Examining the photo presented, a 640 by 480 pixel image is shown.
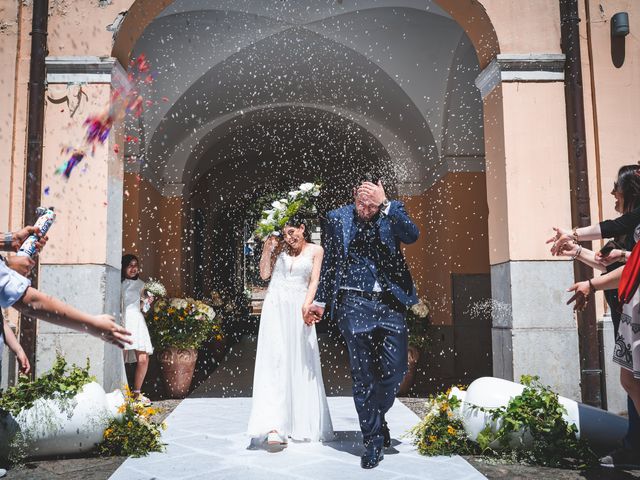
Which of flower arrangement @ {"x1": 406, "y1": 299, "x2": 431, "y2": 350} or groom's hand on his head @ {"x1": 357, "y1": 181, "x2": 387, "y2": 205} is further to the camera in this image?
flower arrangement @ {"x1": 406, "y1": 299, "x2": 431, "y2": 350}

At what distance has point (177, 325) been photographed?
790cm

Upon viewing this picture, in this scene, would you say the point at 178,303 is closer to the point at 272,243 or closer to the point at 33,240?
the point at 272,243

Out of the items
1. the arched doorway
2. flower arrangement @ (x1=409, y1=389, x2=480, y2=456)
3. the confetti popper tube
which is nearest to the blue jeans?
flower arrangement @ (x1=409, y1=389, x2=480, y2=456)

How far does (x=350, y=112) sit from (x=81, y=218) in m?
6.95

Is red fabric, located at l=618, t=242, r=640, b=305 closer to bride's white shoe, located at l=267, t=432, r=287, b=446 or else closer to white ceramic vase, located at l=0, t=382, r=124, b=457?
bride's white shoe, located at l=267, t=432, r=287, b=446

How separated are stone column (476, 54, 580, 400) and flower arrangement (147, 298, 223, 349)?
3833mm

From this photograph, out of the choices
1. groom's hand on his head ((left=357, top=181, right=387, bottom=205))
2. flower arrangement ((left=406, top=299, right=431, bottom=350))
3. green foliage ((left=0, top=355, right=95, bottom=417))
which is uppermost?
groom's hand on his head ((left=357, top=181, right=387, bottom=205))

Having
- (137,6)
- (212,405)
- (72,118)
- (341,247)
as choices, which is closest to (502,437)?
(341,247)

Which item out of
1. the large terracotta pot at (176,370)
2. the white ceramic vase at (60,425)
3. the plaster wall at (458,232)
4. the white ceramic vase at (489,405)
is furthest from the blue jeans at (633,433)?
the plaster wall at (458,232)

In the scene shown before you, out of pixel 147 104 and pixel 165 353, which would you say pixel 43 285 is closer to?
pixel 165 353

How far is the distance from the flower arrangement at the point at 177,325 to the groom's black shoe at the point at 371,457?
4.19 m

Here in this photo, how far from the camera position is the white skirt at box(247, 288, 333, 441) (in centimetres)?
494

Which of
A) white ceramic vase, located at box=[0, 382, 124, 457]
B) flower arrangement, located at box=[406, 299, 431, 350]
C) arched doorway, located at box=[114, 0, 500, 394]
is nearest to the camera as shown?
white ceramic vase, located at box=[0, 382, 124, 457]

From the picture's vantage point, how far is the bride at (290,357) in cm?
492
